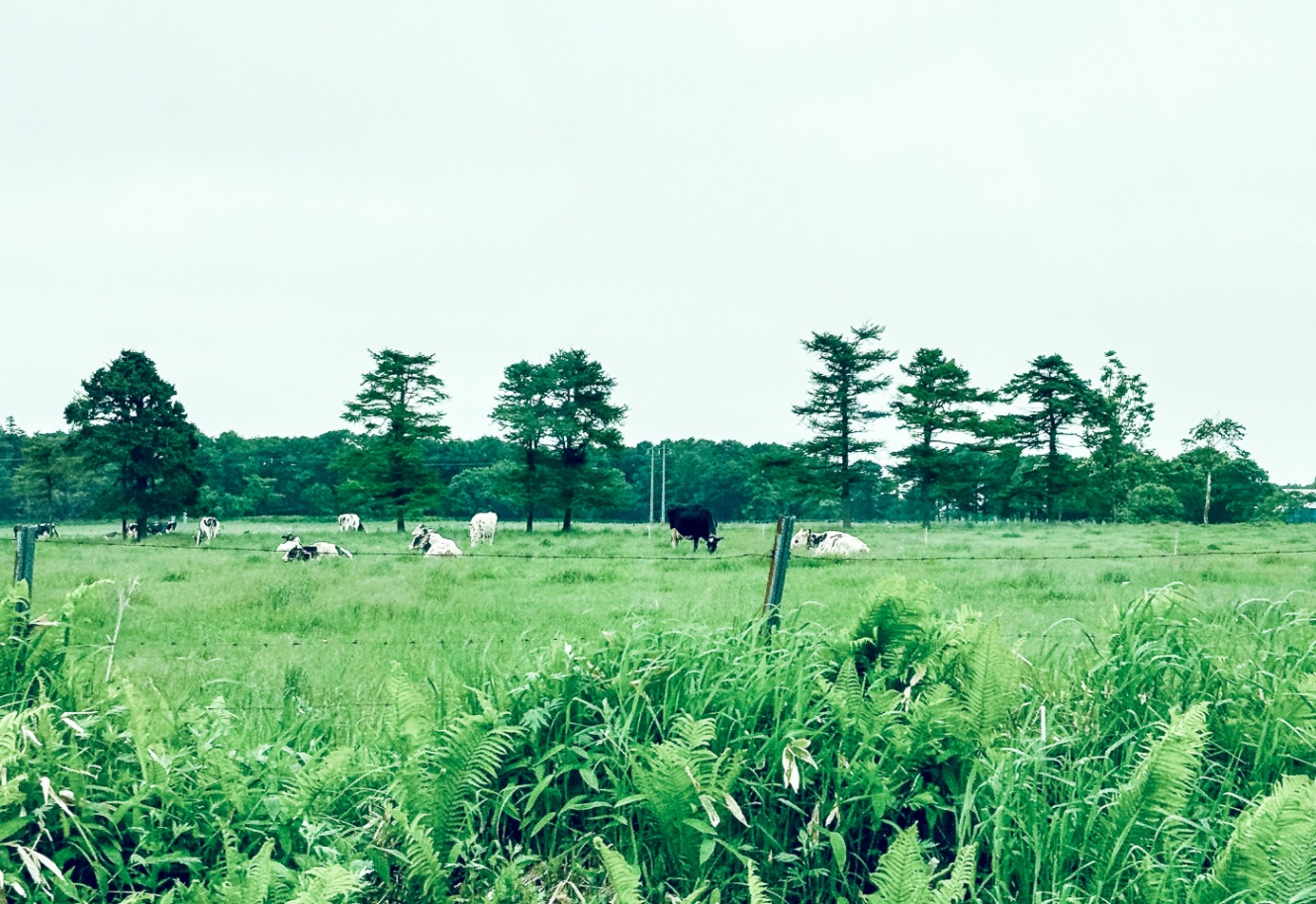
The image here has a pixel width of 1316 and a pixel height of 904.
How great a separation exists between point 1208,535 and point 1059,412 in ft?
100

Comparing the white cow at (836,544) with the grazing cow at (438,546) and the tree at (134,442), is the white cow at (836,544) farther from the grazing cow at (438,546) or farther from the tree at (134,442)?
the tree at (134,442)

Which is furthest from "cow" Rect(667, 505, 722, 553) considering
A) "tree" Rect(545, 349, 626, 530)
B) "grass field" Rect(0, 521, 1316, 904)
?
"grass field" Rect(0, 521, 1316, 904)

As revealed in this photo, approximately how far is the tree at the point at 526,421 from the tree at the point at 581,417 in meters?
0.36

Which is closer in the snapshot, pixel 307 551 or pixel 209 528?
pixel 307 551

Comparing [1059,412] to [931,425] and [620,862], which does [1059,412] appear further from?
[620,862]

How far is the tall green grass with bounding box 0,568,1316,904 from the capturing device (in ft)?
9.24

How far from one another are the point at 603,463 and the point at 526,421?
22.9 feet

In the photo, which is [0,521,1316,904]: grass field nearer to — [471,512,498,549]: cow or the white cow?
the white cow

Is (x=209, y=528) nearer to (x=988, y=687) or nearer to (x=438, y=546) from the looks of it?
(x=438, y=546)

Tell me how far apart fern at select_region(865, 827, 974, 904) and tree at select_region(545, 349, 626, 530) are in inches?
1558

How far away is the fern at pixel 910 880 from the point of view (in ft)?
8.49

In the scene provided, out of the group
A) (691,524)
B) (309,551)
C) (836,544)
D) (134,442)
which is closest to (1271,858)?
(836,544)

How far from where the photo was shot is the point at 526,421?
42062 millimetres

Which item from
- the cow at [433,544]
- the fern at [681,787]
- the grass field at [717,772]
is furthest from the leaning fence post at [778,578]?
the cow at [433,544]
